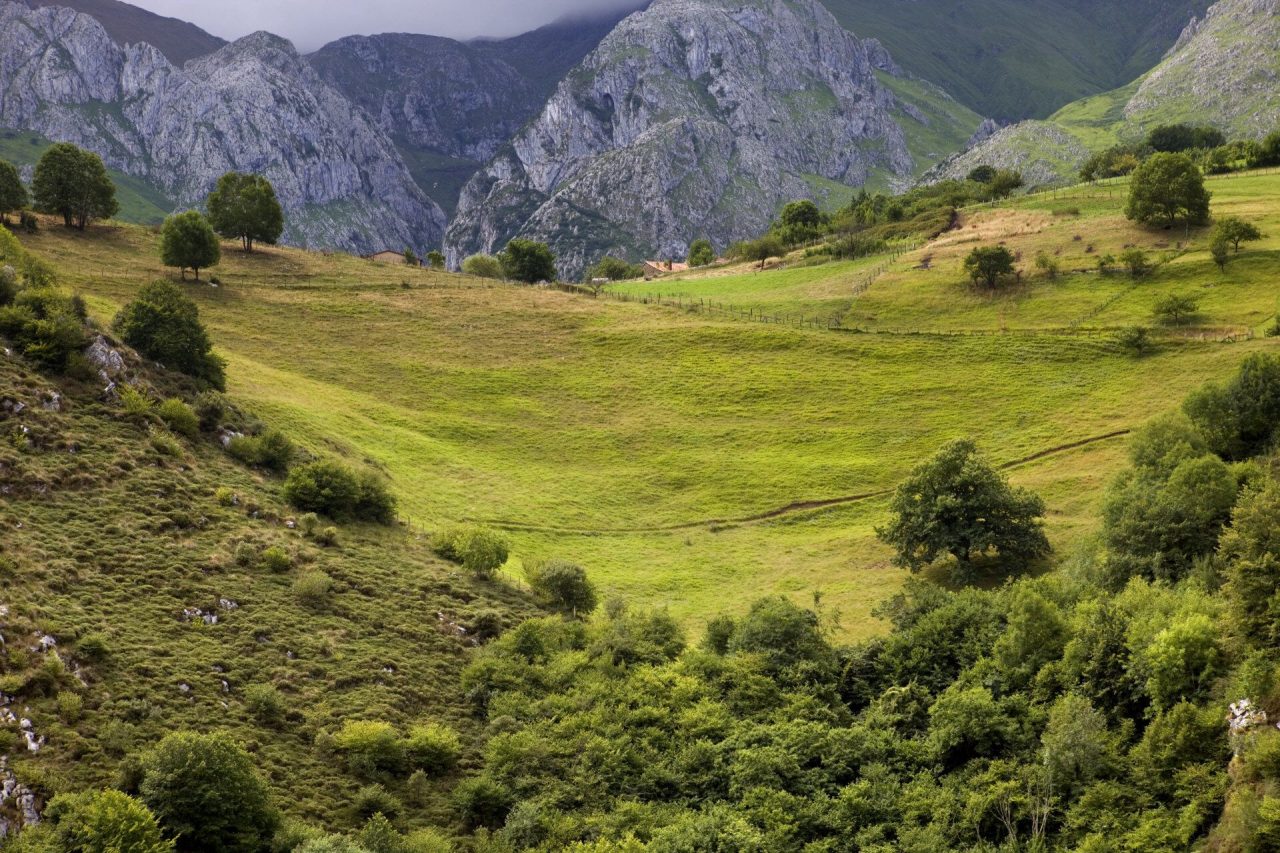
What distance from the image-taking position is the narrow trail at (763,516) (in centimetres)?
6150

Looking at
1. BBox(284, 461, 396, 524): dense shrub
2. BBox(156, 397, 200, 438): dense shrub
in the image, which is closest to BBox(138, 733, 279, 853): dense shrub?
BBox(284, 461, 396, 524): dense shrub

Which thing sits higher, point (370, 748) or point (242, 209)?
point (242, 209)

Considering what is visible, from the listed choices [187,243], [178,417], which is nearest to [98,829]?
[178,417]

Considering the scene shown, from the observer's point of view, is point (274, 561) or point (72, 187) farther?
point (72, 187)

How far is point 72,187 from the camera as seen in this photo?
106 metres

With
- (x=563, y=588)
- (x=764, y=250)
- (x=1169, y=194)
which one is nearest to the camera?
(x=563, y=588)

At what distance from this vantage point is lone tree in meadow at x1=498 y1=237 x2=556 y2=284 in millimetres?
141125

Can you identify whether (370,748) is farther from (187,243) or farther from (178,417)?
(187,243)

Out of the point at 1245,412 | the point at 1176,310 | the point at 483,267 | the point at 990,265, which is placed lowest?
the point at 1245,412

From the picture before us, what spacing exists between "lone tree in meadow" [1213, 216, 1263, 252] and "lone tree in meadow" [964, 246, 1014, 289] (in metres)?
19.9

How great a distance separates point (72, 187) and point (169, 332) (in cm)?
6650

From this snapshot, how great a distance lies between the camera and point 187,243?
96.8 m

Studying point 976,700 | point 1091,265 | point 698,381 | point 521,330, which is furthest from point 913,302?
point 976,700

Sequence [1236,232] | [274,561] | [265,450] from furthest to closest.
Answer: [1236,232]
[265,450]
[274,561]
